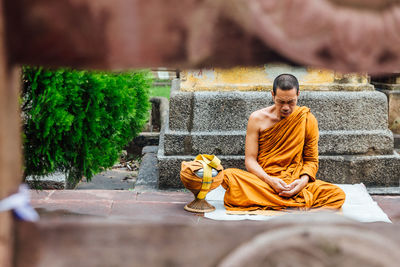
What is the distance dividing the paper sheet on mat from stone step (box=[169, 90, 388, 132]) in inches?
26.6

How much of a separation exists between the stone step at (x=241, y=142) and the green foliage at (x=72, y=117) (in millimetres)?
645

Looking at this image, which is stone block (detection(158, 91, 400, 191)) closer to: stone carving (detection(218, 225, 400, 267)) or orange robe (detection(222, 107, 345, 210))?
orange robe (detection(222, 107, 345, 210))

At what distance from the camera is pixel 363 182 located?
5281 millimetres

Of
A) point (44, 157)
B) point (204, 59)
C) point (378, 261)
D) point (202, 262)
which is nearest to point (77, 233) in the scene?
point (202, 262)

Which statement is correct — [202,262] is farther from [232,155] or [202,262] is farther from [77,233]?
[232,155]

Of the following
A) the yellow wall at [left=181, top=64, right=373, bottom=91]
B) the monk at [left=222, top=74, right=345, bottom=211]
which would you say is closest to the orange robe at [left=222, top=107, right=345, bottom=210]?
the monk at [left=222, top=74, right=345, bottom=211]

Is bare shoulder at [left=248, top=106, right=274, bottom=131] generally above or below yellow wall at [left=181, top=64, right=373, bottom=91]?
below

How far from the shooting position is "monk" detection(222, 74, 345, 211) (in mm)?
4348

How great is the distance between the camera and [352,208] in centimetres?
445

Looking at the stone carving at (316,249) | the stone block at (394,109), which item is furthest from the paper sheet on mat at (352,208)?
the stone carving at (316,249)

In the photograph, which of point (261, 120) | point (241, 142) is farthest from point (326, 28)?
point (241, 142)

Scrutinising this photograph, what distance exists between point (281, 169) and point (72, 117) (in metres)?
1.79

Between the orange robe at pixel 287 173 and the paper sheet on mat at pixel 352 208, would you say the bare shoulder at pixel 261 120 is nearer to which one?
the orange robe at pixel 287 173

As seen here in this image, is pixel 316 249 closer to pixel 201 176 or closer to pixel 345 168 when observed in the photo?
pixel 201 176
